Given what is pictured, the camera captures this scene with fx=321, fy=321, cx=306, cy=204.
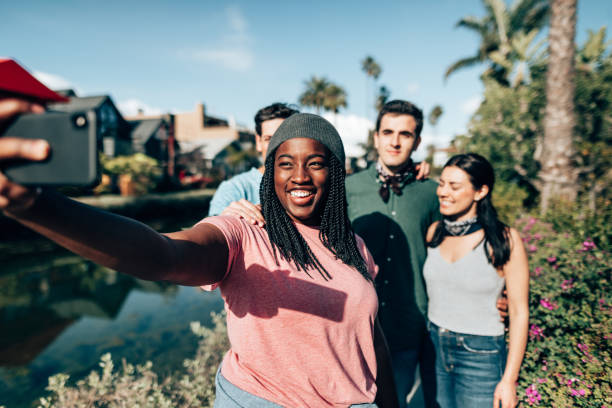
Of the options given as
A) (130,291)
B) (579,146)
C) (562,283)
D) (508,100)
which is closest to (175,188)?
(130,291)

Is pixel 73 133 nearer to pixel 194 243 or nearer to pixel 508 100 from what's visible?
pixel 194 243

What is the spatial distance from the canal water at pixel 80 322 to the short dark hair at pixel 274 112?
3594mm

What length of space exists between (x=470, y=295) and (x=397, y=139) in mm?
1329

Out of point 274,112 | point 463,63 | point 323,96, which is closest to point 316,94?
point 323,96

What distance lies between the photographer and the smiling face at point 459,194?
246cm

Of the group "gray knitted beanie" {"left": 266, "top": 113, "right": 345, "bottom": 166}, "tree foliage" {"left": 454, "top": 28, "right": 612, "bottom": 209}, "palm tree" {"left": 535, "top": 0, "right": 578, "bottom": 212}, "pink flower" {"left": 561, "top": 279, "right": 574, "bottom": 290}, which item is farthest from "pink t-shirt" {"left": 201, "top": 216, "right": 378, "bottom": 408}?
"tree foliage" {"left": 454, "top": 28, "right": 612, "bottom": 209}

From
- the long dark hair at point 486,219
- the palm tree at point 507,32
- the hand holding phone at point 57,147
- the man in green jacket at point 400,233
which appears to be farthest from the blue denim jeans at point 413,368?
the palm tree at point 507,32

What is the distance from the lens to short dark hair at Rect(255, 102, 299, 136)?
284 cm

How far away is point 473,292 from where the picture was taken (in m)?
2.30

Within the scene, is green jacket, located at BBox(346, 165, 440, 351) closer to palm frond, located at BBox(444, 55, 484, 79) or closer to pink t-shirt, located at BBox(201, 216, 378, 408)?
pink t-shirt, located at BBox(201, 216, 378, 408)

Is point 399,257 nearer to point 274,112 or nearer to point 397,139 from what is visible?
point 397,139

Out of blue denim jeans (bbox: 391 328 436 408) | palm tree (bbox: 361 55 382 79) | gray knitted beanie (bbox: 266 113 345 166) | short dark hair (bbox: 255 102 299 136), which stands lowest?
blue denim jeans (bbox: 391 328 436 408)

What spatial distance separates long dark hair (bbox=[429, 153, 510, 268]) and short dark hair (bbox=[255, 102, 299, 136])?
1429 millimetres

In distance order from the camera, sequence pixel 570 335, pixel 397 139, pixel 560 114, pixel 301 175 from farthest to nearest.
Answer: pixel 560 114 < pixel 397 139 < pixel 570 335 < pixel 301 175
